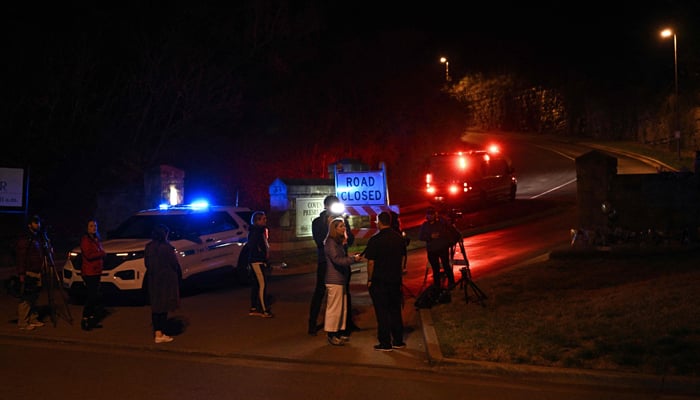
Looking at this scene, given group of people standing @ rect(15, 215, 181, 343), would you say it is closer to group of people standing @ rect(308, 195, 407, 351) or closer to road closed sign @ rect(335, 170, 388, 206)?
group of people standing @ rect(308, 195, 407, 351)

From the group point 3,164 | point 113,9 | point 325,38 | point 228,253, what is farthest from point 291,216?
point 325,38

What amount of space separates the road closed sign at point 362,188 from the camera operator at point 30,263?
6.26 m

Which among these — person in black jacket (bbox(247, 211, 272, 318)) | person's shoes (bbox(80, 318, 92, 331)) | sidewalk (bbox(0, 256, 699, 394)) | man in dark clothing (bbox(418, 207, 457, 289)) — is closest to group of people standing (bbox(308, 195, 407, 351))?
sidewalk (bbox(0, 256, 699, 394))

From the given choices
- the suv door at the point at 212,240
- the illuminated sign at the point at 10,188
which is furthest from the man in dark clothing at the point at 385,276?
the illuminated sign at the point at 10,188

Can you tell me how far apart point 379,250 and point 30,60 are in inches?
747

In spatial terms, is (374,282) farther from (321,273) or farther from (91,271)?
(91,271)

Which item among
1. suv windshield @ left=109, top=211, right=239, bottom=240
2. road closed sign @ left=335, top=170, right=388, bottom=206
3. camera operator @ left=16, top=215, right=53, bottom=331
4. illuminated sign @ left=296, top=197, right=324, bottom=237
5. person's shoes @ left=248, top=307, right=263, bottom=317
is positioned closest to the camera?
camera operator @ left=16, top=215, right=53, bottom=331

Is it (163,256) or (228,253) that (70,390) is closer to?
(163,256)

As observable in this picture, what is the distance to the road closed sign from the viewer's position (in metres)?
15.1

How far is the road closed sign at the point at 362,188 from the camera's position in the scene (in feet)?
49.4

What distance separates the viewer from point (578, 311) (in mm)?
10500

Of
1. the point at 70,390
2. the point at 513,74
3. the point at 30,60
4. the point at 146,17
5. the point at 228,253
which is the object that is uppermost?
the point at 513,74

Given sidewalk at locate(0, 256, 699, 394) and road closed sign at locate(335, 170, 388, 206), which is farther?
road closed sign at locate(335, 170, 388, 206)

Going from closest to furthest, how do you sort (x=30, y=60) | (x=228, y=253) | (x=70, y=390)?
(x=70, y=390) → (x=228, y=253) → (x=30, y=60)
